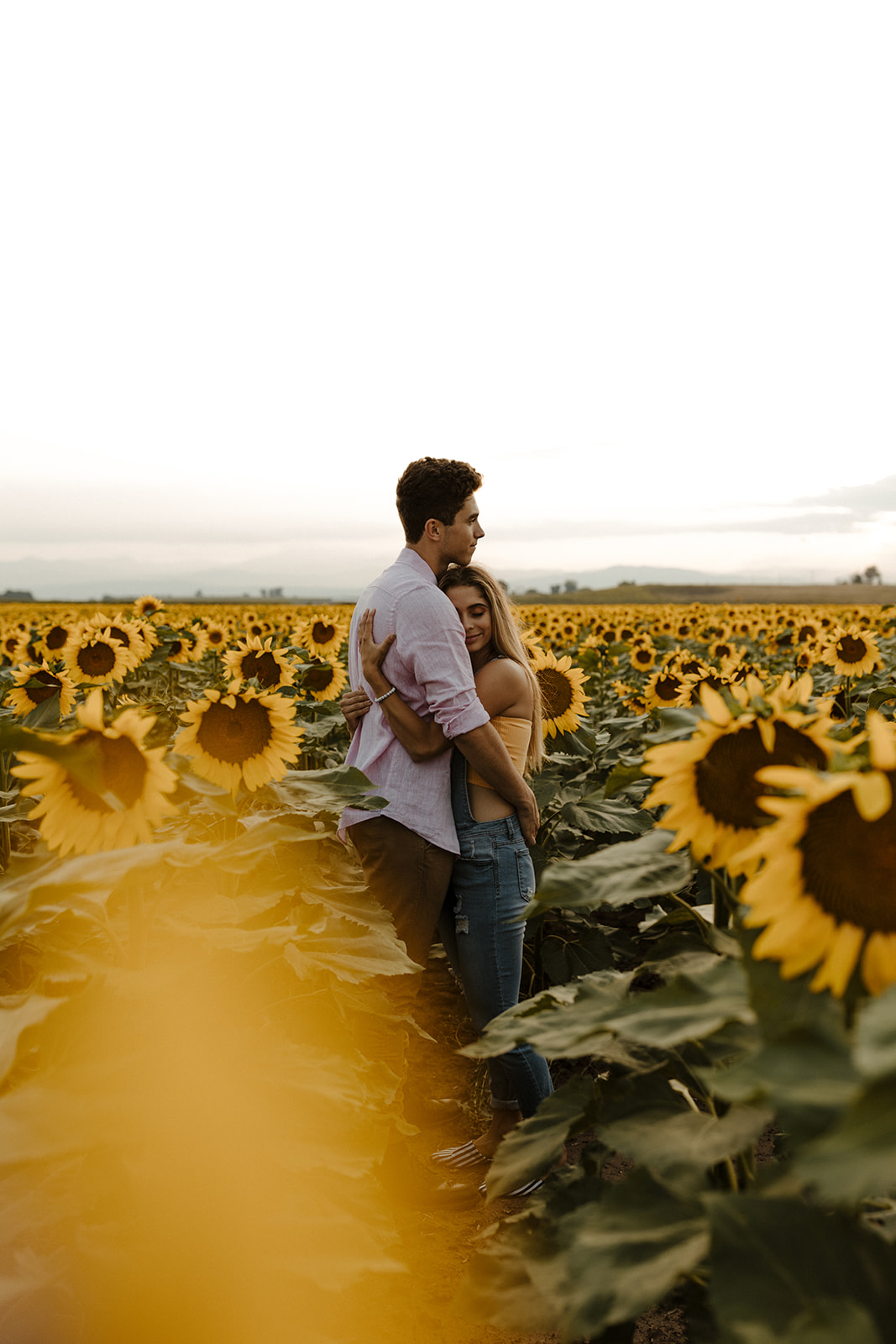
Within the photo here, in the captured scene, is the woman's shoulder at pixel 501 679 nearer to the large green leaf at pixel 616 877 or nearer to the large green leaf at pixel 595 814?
the large green leaf at pixel 595 814

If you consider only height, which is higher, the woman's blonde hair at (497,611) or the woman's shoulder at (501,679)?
the woman's blonde hair at (497,611)

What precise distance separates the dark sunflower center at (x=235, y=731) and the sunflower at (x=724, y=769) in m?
1.35

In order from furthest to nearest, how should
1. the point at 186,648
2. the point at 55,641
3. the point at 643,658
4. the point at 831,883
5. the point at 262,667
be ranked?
the point at 643,658 < the point at 186,648 < the point at 55,641 < the point at 262,667 < the point at 831,883

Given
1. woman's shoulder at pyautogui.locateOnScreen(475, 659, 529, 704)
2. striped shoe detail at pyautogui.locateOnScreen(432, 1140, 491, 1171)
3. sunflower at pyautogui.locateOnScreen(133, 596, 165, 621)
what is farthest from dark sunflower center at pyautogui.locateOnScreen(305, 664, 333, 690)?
sunflower at pyautogui.locateOnScreen(133, 596, 165, 621)

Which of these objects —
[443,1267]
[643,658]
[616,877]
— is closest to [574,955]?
[443,1267]

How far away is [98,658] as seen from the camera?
7168 millimetres

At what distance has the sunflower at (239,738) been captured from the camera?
2.45m

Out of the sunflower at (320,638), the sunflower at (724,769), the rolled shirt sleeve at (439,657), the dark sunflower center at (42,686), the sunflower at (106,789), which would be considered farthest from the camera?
the sunflower at (320,638)

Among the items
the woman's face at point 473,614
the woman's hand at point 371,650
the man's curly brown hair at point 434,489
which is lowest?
the woman's hand at point 371,650

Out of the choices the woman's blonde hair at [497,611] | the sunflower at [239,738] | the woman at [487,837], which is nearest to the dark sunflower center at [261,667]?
the woman at [487,837]

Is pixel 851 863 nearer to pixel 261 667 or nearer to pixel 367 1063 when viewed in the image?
pixel 367 1063

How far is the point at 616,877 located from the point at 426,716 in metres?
1.94

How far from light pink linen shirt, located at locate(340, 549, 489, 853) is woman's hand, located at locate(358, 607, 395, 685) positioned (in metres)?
0.02

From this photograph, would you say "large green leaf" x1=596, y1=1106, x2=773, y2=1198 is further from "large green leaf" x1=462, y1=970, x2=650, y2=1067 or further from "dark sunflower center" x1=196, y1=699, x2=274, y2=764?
"dark sunflower center" x1=196, y1=699, x2=274, y2=764
